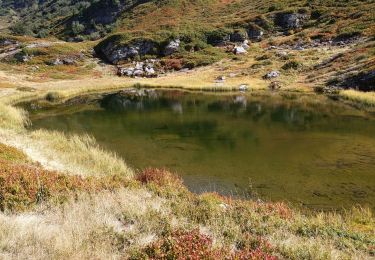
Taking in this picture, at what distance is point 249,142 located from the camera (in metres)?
33.4

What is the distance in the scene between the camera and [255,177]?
77.7ft

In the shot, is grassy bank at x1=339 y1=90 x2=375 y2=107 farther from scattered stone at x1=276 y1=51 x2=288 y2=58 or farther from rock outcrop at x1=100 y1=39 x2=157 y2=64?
rock outcrop at x1=100 y1=39 x2=157 y2=64

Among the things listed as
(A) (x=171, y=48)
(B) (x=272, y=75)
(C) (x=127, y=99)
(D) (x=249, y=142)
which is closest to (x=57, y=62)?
(A) (x=171, y=48)

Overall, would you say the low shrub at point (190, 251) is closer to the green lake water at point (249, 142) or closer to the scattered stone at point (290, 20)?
the green lake water at point (249, 142)

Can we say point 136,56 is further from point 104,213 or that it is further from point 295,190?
point 104,213

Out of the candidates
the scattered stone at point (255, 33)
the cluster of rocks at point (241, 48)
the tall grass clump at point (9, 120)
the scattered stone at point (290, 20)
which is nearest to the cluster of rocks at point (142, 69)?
the cluster of rocks at point (241, 48)

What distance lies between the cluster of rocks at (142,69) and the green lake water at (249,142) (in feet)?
138

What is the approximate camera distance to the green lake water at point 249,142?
72.4 ft

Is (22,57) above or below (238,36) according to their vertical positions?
below

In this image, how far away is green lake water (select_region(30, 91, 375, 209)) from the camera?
72.4 ft

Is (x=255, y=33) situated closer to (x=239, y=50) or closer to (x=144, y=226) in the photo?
(x=239, y=50)

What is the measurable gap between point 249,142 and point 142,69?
258 feet

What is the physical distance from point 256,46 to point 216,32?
16145 mm

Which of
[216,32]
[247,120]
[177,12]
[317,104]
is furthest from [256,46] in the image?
[247,120]
